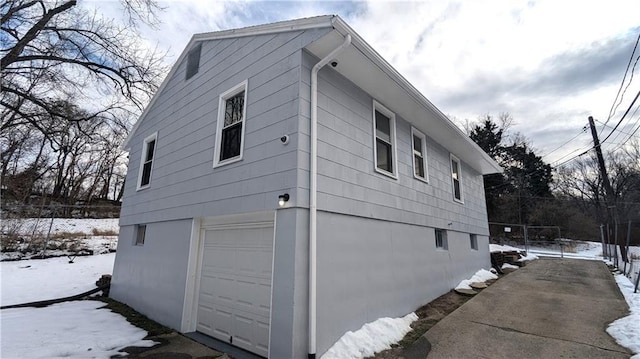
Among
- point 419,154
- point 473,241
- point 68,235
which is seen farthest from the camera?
point 68,235

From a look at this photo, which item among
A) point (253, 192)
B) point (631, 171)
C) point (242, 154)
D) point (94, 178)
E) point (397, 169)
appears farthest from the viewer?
point (94, 178)

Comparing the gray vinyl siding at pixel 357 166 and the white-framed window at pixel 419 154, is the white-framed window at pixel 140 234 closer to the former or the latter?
the gray vinyl siding at pixel 357 166

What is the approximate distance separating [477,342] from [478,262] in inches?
238

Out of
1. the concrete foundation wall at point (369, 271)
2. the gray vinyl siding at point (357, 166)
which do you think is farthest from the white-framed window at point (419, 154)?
the concrete foundation wall at point (369, 271)

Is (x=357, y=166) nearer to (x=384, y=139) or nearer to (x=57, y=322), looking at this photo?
(x=384, y=139)

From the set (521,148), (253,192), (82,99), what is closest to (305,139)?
(253,192)

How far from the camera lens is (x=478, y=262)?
32.1 ft

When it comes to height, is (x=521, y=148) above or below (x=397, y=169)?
above

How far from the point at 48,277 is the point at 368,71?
11.8 meters

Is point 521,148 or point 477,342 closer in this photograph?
point 477,342

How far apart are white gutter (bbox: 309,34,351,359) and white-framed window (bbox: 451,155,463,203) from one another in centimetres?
639

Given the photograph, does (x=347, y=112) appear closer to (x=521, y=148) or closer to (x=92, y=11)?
(x=92, y=11)

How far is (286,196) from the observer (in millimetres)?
3910

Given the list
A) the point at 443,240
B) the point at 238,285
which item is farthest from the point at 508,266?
the point at 238,285
